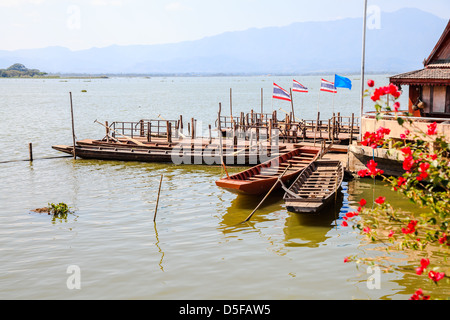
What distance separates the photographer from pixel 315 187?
19875 mm

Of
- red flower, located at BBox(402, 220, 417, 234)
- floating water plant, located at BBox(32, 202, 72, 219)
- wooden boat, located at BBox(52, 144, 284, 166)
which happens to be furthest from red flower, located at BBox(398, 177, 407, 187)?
wooden boat, located at BBox(52, 144, 284, 166)

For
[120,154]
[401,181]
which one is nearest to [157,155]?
[120,154]

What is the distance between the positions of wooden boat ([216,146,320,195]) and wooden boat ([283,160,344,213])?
0.75 meters

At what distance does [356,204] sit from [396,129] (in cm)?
397

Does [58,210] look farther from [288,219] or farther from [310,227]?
[310,227]

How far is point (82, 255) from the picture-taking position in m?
14.6

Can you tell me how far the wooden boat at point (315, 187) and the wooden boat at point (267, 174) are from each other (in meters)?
0.75

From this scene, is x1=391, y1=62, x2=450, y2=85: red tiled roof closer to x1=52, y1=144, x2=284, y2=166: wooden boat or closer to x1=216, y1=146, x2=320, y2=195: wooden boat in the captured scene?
x1=216, y1=146, x2=320, y2=195: wooden boat

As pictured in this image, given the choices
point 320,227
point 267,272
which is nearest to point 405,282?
point 267,272

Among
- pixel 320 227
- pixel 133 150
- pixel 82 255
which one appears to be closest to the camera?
pixel 82 255

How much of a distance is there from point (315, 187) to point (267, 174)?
125 inches
